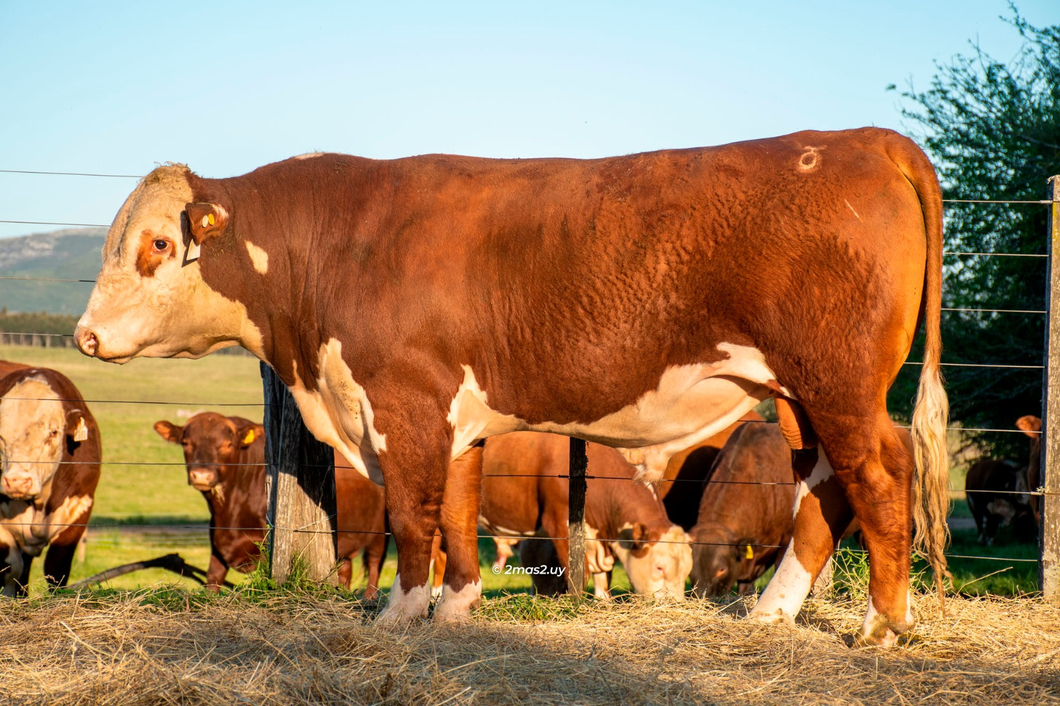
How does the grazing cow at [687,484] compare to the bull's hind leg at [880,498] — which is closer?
the bull's hind leg at [880,498]

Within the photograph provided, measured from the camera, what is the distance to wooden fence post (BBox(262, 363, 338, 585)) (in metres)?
5.16

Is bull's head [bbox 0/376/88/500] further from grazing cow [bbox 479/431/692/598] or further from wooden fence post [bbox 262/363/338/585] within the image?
grazing cow [bbox 479/431/692/598]

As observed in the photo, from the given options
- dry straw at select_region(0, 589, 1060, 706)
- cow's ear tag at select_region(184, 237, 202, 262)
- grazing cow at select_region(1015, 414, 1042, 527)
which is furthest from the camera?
grazing cow at select_region(1015, 414, 1042, 527)

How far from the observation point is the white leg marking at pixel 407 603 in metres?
4.29

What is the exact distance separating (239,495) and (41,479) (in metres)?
3.09

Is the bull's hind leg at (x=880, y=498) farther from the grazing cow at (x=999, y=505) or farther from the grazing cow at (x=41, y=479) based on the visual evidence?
the grazing cow at (x=999, y=505)

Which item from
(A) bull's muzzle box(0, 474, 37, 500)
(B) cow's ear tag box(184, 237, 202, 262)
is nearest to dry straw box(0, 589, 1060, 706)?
(B) cow's ear tag box(184, 237, 202, 262)

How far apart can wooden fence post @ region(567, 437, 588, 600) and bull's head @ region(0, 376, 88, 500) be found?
153 inches

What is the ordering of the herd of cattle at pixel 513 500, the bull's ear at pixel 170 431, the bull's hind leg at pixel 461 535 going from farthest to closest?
the bull's ear at pixel 170 431, the herd of cattle at pixel 513 500, the bull's hind leg at pixel 461 535

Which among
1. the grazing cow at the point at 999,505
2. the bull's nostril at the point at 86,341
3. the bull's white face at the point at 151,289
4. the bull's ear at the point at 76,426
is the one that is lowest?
the grazing cow at the point at 999,505

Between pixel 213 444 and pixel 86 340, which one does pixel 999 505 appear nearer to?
pixel 213 444

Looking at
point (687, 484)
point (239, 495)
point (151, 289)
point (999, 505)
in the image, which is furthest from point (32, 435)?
point (999, 505)

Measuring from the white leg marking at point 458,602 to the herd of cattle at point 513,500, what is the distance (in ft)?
4.14

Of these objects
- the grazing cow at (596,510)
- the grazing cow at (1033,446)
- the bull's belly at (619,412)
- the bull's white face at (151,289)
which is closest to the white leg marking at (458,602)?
the bull's belly at (619,412)
